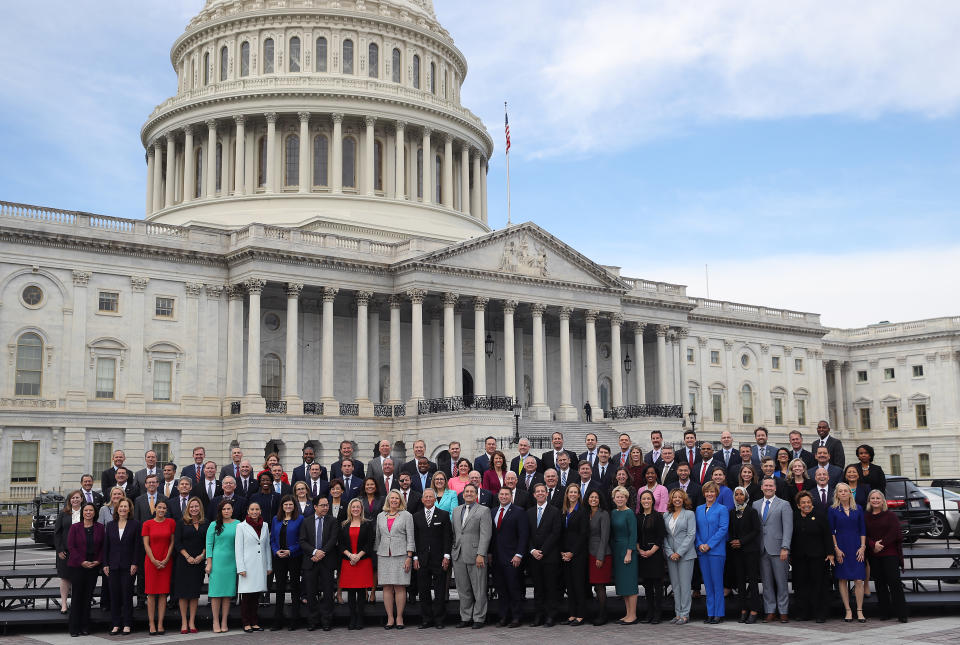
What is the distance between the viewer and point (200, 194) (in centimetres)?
7100

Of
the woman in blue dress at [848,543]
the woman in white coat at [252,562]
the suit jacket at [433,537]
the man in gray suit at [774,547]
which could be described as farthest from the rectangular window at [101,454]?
the woman in blue dress at [848,543]

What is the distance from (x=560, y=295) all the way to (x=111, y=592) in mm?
46058

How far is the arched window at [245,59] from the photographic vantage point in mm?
73062

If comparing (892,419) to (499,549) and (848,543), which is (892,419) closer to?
(848,543)

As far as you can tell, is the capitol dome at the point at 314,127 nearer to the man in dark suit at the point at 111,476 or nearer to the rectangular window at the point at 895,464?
the rectangular window at the point at 895,464

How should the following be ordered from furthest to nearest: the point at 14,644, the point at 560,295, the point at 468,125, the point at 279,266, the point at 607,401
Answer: the point at 468,125 → the point at 607,401 → the point at 560,295 → the point at 279,266 → the point at 14,644

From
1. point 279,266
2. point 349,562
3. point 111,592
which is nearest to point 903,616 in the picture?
point 349,562

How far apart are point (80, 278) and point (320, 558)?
1463 inches

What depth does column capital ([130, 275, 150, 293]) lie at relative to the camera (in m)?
51.6

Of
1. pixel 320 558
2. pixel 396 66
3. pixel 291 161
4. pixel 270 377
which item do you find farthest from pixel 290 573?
pixel 396 66

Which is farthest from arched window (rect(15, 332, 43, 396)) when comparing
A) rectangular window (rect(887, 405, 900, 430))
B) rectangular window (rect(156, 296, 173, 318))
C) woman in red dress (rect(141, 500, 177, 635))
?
rectangular window (rect(887, 405, 900, 430))

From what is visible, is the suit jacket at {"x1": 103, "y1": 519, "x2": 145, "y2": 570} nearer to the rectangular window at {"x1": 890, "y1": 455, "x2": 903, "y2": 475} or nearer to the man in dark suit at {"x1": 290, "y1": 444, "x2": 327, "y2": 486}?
the man in dark suit at {"x1": 290, "y1": 444, "x2": 327, "y2": 486}

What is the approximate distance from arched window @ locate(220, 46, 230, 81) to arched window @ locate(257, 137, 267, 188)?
273 inches

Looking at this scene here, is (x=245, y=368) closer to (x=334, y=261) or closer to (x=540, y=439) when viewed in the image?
(x=334, y=261)
